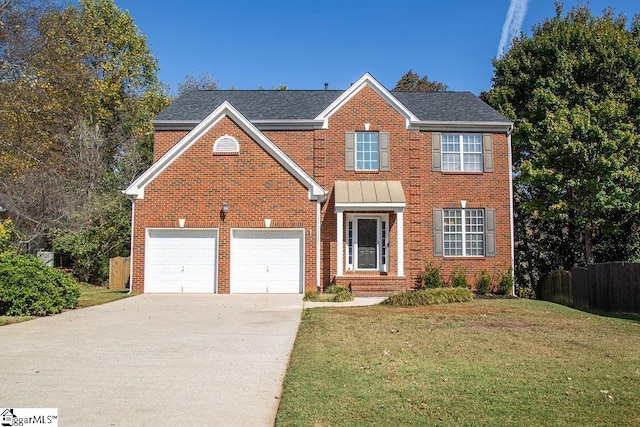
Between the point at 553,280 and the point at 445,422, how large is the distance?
1651 centimetres

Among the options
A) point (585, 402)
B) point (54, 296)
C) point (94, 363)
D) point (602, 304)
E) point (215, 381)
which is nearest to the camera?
point (585, 402)

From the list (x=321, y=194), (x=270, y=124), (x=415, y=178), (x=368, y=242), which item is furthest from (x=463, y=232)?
(x=270, y=124)

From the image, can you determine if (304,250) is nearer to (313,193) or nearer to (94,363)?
(313,193)

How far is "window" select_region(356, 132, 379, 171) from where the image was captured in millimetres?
19406

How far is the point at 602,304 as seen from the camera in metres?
15.2

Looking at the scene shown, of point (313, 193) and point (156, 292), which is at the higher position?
point (313, 193)

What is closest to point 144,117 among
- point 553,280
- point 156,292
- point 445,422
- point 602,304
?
point 156,292

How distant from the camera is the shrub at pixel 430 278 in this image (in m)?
18.5

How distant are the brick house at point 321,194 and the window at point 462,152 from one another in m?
0.04

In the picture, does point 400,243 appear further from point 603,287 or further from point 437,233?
point 603,287

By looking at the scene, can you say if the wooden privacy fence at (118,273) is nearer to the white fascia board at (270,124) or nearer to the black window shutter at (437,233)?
the white fascia board at (270,124)

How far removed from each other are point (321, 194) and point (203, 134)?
448 centimetres

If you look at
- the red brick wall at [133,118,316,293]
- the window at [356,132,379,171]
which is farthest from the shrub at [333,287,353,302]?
the window at [356,132,379,171]

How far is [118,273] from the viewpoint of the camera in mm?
20266
